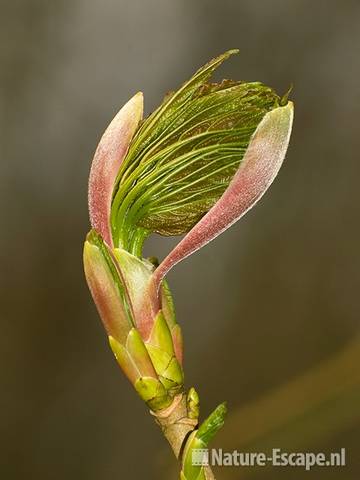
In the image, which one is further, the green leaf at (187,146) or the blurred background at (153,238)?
the blurred background at (153,238)

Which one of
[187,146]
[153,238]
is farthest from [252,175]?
[153,238]

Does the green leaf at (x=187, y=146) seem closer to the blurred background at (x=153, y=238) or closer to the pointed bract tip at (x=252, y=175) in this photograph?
the pointed bract tip at (x=252, y=175)

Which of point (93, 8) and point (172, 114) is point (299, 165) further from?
point (172, 114)

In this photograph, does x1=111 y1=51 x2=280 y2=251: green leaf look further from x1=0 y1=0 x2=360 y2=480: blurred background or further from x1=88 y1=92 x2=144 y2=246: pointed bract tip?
x1=0 y1=0 x2=360 y2=480: blurred background

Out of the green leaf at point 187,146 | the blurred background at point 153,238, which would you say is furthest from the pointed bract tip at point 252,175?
the blurred background at point 153,238

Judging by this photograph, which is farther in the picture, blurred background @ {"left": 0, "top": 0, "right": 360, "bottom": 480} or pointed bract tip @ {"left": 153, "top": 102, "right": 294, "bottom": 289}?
blurred background @ {"left": 0, "top": 0, "right": 360, "bottom": 480}

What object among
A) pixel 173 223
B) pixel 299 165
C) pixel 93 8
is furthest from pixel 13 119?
pixel 173 223

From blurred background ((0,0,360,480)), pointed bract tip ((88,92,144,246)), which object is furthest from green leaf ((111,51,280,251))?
blurred background ((0,0,360,480))
